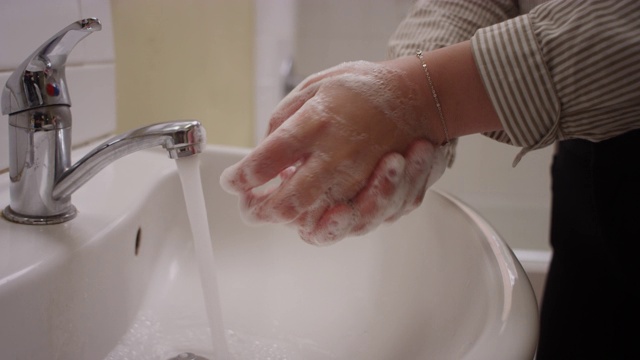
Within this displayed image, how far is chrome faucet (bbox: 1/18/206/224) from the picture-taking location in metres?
0.33

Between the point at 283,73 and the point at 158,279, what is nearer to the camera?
the point at 158,279

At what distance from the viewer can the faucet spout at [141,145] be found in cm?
33

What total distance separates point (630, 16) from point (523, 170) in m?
1.28

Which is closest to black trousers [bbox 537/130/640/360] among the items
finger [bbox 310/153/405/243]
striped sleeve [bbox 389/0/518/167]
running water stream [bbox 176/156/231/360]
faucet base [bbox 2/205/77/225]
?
striped sleeve [bbox 389/0/518/167]

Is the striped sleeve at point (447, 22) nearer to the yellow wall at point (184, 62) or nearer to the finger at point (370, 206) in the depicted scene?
the finger at point (370, 206)

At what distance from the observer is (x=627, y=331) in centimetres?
52

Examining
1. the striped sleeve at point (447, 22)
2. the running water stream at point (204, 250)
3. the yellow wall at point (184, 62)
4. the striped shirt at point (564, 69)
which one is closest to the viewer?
the striped shirt at point (564, 69)

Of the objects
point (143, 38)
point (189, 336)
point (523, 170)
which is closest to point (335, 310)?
point (189, 336)

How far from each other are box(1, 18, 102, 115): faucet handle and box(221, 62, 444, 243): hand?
0.15 m

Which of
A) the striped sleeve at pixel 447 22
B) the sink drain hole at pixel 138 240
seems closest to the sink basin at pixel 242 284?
the sink drain hole at pixel 138 240

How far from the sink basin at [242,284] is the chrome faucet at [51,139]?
0.02m

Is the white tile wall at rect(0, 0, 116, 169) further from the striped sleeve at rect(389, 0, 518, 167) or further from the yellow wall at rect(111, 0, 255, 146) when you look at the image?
the striped sleeve at rect(389, 0, 518, 167)

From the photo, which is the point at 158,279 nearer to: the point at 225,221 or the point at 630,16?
the point at 225,221

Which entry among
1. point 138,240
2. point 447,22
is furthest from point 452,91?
point 138,240
